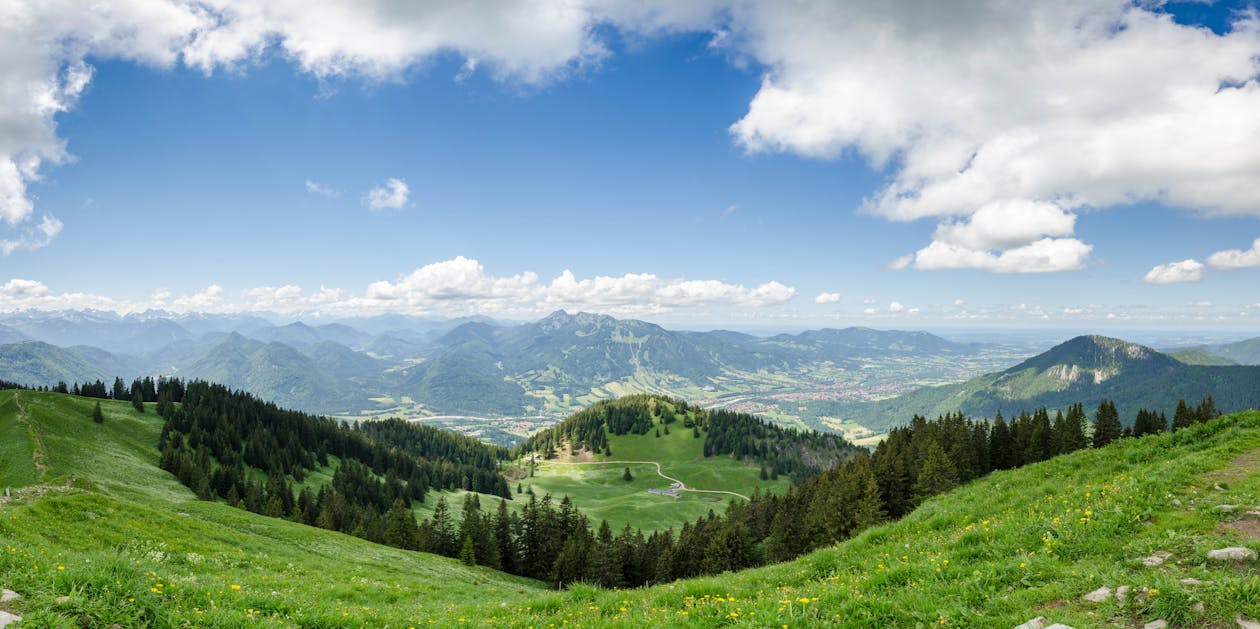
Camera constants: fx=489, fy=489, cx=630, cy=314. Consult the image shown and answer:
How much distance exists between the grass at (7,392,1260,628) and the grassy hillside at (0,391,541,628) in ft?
0.26

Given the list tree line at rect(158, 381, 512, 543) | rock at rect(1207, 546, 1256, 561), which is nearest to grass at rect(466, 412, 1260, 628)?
rock at rect(1207, 546, 1256, 561)

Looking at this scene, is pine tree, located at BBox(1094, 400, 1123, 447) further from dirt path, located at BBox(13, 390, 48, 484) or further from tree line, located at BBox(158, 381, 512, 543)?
dirt path, located at BBox(13, 390, 48, 484)

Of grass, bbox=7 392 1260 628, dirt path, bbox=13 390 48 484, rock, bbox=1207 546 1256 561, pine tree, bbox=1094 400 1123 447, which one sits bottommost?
dirt path, bbox=13 390 48 484

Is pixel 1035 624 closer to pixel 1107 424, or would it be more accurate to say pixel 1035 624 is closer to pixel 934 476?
pixel 934 476

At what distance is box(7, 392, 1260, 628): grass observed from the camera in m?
9.16

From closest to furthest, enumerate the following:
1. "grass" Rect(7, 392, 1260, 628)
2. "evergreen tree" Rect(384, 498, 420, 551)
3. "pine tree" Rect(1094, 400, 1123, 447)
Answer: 1. "grass" Rect(7, 392, 1260, 628)
2. "pine tree" Rect(1094, 400, 1123, 447)
3. "evergreen tree" Rect(384, 498, 420, 551)

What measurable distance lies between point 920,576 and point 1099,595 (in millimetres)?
3483

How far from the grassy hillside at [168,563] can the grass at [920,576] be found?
8 centimetres

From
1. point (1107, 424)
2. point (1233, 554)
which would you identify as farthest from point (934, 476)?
point (1233, 554)

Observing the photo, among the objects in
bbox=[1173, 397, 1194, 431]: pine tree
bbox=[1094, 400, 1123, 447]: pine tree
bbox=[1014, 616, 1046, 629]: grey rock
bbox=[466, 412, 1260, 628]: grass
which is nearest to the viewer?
bbox=[1014, 616, 1046, 629]: grey rock

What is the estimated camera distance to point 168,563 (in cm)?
2042

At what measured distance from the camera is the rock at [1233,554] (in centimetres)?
962

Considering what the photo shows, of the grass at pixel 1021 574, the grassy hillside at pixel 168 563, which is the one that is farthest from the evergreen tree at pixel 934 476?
the grassy hillside at pixel 168 563

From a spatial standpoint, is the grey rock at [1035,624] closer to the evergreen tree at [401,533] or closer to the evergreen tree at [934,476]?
the evergreen tree at [934,476]
